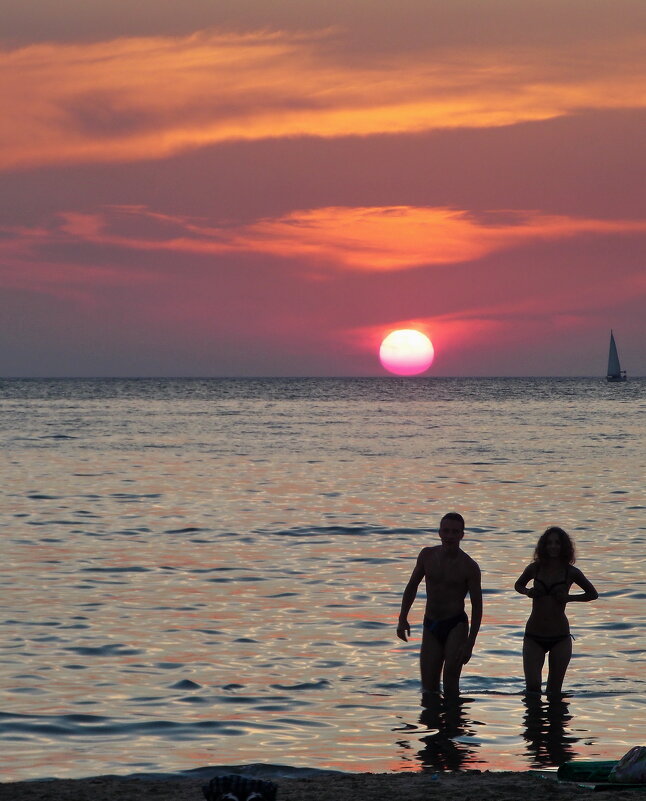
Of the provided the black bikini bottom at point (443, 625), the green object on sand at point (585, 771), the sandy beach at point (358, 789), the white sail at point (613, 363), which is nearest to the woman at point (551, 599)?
the black bikini bottom at point (443, 625)

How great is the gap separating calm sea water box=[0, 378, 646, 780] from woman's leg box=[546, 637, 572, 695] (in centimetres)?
28

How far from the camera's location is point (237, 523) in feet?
82.8

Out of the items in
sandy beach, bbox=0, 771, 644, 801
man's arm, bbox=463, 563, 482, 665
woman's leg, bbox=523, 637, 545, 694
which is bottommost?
sandy beach, bbox=0, 771, 644, 801

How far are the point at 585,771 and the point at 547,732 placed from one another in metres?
2.02

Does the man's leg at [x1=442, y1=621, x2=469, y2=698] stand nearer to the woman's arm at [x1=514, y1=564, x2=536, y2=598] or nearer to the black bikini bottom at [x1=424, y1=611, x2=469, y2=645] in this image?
the black bikini bottom at [x1=424, y1=611, x2=469, y2=645]

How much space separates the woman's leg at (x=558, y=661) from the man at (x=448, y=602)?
848mm

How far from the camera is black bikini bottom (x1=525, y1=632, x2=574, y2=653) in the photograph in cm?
1084

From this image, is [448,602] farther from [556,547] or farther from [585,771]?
[585,771]

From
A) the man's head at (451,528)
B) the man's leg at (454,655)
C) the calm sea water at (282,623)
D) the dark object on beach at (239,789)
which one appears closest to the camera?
the dark object on beach at (239,789)

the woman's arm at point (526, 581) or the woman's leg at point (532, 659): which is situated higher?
the woman's arm at point (526, 581)

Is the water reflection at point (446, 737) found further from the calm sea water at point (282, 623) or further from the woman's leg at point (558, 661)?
the woman's leg at point (558, 661)

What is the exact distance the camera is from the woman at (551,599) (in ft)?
34.9

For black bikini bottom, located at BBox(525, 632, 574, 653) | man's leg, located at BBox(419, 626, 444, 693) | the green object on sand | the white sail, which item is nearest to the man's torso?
man's leg, located at BBox(419, 626, 444, 693)

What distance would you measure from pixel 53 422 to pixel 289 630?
213 ft
